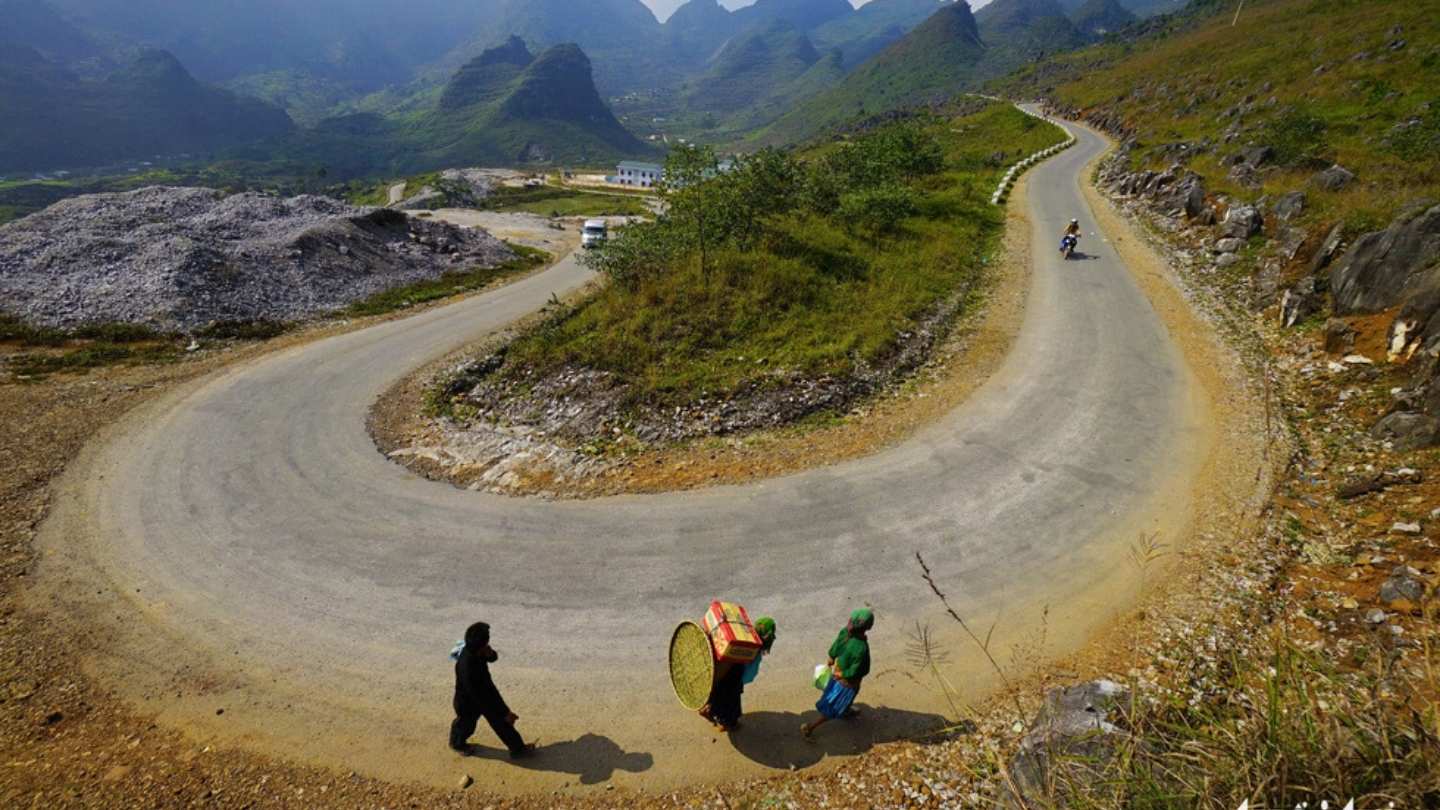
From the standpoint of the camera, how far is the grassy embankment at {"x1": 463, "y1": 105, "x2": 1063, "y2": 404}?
16.7m

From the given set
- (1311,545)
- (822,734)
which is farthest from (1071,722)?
(1311,545)

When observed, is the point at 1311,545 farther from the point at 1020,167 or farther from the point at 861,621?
the point at 1020,167

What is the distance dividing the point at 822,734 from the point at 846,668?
1097 mm

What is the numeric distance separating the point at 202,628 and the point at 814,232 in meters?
23.7

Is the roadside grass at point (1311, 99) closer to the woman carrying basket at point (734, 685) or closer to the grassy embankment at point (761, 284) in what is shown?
the grassy embankment at point (761, 284)

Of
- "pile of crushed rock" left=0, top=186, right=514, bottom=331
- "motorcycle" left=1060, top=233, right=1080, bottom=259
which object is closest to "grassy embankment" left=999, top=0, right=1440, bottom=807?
"motorcycle" left=1060, top=233, right=1080, bottom=259

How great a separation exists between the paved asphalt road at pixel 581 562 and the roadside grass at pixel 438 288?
13868mm

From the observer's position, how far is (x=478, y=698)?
6645 millimetres

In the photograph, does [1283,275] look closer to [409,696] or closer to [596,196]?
[409,696]

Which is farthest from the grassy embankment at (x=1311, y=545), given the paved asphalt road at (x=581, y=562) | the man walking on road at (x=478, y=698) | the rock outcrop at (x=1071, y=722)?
the man walking on road at (x=478, y=698)

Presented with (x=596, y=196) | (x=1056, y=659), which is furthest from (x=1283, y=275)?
(x=596, y=196)

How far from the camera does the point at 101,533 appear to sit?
36.2ft

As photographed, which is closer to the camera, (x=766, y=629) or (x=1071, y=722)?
(x=1071, y=722)

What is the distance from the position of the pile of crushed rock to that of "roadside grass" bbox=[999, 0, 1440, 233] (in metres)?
42.4
